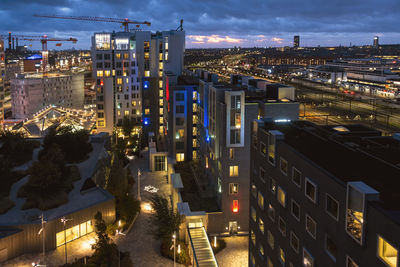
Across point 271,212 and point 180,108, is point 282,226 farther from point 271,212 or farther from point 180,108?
point 180,108

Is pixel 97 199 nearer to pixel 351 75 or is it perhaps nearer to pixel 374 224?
pixel 374 224

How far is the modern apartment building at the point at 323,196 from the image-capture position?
12414 mm

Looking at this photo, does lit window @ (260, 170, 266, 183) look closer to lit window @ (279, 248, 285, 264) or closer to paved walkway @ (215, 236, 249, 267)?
lit window @ (279, 248, 285, 264)

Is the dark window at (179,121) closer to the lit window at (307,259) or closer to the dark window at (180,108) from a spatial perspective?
the dark window at (180,108)

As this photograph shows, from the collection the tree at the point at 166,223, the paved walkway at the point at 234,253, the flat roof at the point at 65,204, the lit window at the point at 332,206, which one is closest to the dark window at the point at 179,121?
the flat roof at the point at 65,204

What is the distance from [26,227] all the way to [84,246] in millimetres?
5262

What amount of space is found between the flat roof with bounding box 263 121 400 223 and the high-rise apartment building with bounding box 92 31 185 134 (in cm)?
5076

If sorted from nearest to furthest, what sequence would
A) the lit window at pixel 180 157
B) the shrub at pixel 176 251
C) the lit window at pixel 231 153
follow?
the shrub at pixel 176 251, the lit window at pixel 231 153, the lit window at pixel 180 157

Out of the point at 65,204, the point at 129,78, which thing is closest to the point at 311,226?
the point at 65,204

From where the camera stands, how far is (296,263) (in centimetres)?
1875

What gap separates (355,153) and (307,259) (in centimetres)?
598

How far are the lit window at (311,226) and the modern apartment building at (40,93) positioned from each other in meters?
91.6

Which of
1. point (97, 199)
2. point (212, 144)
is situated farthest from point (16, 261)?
point (212, 144)

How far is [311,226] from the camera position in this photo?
1709cm
